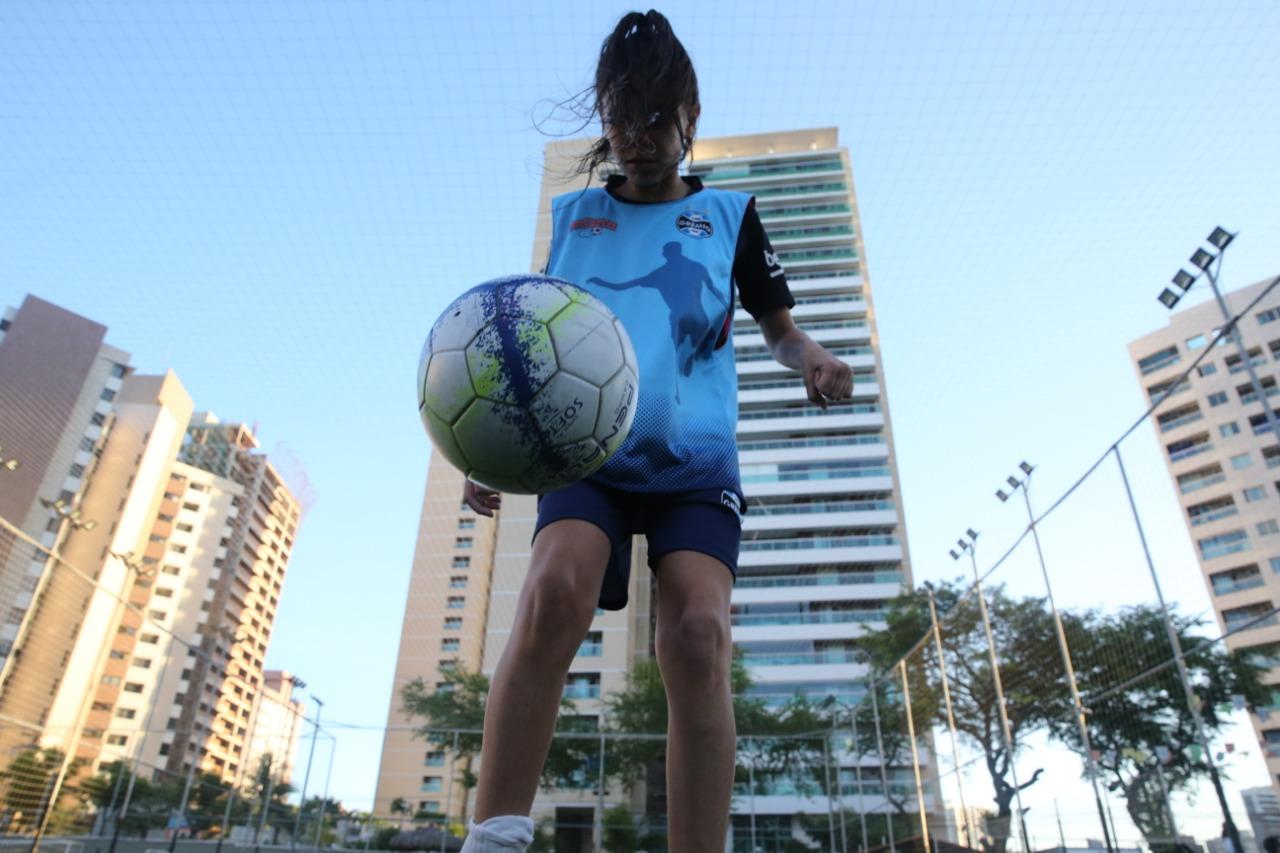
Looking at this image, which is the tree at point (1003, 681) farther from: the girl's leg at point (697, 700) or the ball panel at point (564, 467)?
the ball panel at point (564, 467)

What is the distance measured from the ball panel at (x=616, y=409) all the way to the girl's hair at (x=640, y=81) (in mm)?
731

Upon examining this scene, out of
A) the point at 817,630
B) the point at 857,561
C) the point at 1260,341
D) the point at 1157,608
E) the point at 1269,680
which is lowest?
the point at 1269,680

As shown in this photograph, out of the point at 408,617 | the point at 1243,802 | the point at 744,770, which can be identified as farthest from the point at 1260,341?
the point at 408,617

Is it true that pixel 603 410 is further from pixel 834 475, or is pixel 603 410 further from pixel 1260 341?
pixel 834 475

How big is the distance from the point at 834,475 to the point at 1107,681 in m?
41.2

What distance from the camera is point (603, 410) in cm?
135

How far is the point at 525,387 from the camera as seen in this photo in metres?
1.29

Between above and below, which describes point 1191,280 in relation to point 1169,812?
above

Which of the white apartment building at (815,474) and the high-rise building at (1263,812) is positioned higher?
the white apartment building at (815,474)

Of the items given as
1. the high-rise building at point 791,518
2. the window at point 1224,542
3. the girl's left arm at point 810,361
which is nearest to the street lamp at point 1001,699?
the window at point 1224,542

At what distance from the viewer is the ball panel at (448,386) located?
1.32 meters

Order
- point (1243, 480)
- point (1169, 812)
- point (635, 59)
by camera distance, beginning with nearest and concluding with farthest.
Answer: point (635, 59), point (1169, 812), point (1243, 480)

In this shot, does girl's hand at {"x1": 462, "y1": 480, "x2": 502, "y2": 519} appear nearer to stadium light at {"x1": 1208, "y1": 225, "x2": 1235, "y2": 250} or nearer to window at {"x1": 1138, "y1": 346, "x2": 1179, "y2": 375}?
stadium light at {"x1": 1208, "y1": 225, "x2": 1235, "y2": 250}

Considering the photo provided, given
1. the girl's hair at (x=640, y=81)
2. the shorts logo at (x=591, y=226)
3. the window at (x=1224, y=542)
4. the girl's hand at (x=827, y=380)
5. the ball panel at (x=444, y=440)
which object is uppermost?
the window at (x=1224, y=542)
